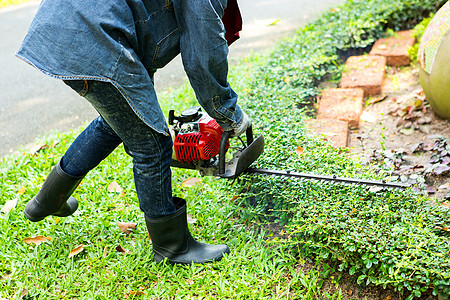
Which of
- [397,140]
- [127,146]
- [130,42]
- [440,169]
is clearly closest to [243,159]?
[127,146]

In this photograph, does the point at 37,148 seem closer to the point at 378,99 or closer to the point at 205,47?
the point at 205,47

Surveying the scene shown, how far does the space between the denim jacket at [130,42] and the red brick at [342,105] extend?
165cm

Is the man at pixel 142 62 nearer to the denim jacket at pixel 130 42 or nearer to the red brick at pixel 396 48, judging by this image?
the denim jacket at pixel 130 42

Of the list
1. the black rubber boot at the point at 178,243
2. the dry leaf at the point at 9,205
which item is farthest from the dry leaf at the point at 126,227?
the dry leaf at the point at 9,205

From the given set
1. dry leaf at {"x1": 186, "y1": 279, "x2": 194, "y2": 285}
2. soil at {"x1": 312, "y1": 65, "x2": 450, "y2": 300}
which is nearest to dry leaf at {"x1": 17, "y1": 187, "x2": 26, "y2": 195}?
dry leaf at {"x1": 186, "y1": 279, "x2": 194, "y2": 285}

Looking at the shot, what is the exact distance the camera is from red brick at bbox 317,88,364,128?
→ 11.3 feet

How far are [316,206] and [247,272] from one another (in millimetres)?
460

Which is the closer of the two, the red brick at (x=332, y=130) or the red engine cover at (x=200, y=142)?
the red engine cover at (x=200, y=142)

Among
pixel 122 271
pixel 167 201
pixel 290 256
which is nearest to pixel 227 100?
pixel 167 201

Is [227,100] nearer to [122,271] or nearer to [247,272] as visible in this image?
[247,272]

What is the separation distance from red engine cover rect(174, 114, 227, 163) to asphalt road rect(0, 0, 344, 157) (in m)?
1.94

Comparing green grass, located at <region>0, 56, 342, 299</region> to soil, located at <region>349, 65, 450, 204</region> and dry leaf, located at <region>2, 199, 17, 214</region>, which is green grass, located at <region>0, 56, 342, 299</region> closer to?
dry leaf, located at <region>2, 199, 17, 214</region>

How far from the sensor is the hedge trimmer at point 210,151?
240 cm

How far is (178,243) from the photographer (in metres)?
2.33
